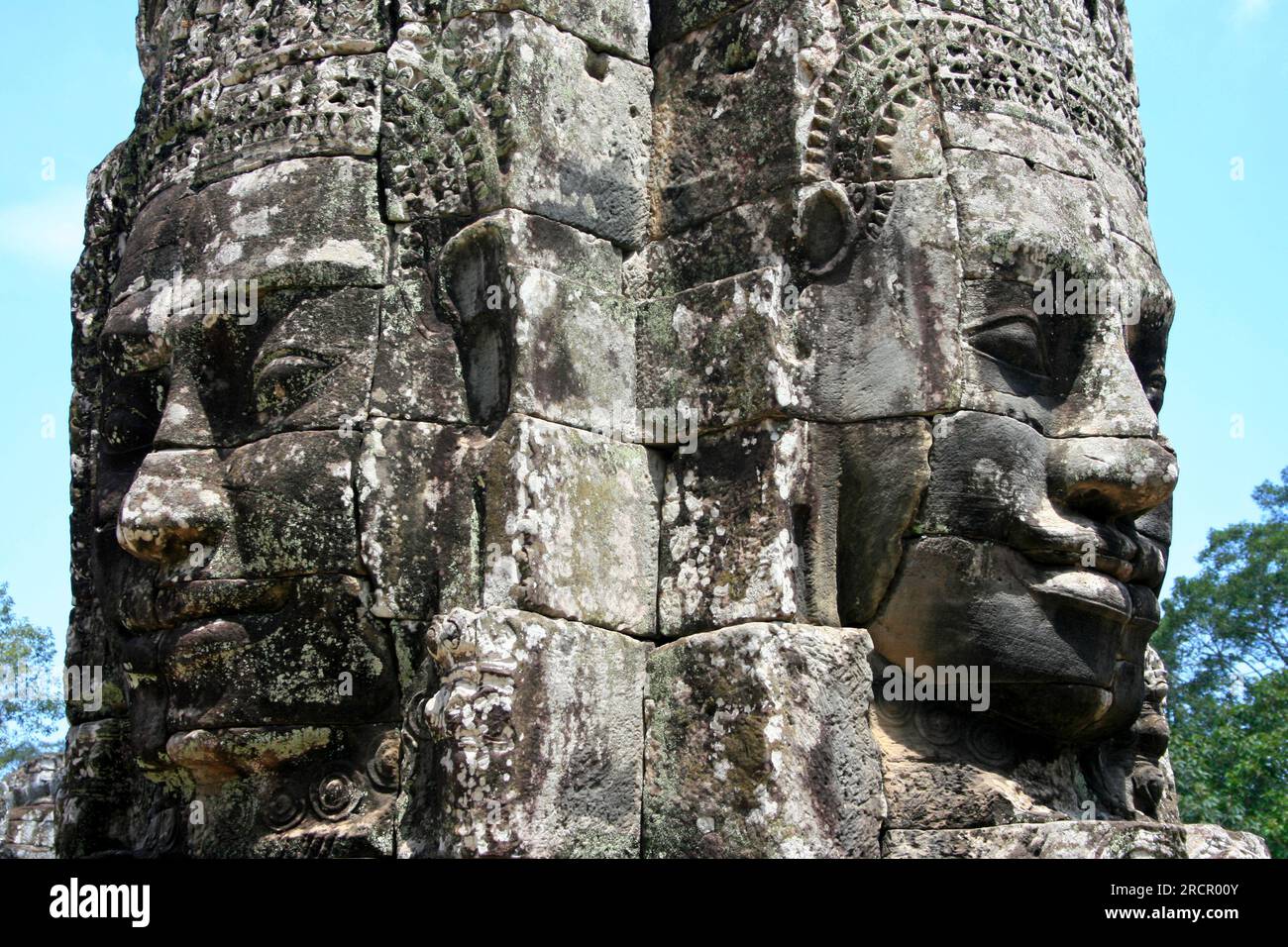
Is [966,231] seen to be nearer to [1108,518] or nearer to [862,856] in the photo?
[1108,518]

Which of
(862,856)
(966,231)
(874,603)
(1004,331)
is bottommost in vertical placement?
(862,856)

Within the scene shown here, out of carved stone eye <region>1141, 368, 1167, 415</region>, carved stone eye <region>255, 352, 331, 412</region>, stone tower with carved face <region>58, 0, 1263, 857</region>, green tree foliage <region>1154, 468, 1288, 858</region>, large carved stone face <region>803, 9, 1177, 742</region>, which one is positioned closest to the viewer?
stone tower with carved face <region>58, 0, 1263, 857</region>

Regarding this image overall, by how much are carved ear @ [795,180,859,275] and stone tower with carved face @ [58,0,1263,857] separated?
0.07ft

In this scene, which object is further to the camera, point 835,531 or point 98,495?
point 98,495

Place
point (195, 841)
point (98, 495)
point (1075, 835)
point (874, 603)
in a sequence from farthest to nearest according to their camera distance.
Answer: point (98, 495)
point (195, 841)
point (874, 603)
point (1075, 835)

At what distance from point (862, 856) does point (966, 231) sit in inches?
95.2

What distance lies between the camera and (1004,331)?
19.4ft

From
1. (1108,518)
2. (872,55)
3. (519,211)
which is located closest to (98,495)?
(519,211)

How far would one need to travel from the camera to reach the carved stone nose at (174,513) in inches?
241

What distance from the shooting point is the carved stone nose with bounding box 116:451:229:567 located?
6.11 metres

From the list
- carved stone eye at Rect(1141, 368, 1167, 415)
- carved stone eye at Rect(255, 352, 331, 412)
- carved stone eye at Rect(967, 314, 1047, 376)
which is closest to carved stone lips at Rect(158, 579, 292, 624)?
carved stone eye at Rect(255, 352, 331, 412)

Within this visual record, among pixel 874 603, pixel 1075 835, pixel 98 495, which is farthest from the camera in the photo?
pixel 98 495

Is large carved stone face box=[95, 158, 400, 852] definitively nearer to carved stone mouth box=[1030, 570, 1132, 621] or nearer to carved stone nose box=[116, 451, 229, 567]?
carved stone nose box=[116, 451, 229, 567]

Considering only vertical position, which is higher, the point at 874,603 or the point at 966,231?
the point at 966,231
